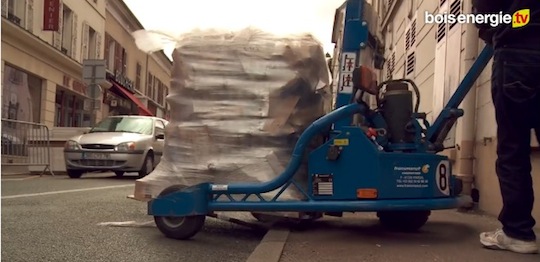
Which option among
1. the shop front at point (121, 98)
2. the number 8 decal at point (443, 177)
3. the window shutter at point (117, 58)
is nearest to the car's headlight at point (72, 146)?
the number 8 decal at point (443, 177)

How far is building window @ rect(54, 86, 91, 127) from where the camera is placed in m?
21.9

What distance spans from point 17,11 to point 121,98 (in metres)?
12.0

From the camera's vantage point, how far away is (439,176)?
155 inches

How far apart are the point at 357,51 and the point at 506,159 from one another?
1.52m

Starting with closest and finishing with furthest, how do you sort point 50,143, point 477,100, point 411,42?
point 477,100, point 411,42, point 50,143

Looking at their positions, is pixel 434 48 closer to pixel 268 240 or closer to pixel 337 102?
pixel 337 102

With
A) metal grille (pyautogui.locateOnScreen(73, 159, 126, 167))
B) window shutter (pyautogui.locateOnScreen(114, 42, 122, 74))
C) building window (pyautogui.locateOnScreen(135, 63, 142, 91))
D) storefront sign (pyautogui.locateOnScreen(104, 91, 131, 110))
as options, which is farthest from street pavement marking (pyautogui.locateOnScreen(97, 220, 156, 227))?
building window (pyautogui.locateOnScreen(135, 63, 142, 91))

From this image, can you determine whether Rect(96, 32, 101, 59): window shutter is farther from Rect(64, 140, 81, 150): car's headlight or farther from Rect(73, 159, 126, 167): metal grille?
Rect(73, 159, 126, 167): metal grille

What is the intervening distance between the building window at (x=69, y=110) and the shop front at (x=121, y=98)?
2570 millimetres

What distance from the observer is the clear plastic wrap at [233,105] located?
174 inches

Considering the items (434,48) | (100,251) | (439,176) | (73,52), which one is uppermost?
(73,52)

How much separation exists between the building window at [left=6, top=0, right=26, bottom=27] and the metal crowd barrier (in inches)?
197

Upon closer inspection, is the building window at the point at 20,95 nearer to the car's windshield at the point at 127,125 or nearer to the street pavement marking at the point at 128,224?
the car's windshield at the point at 127,125

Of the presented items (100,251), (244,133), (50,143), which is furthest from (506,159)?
(50,143)
